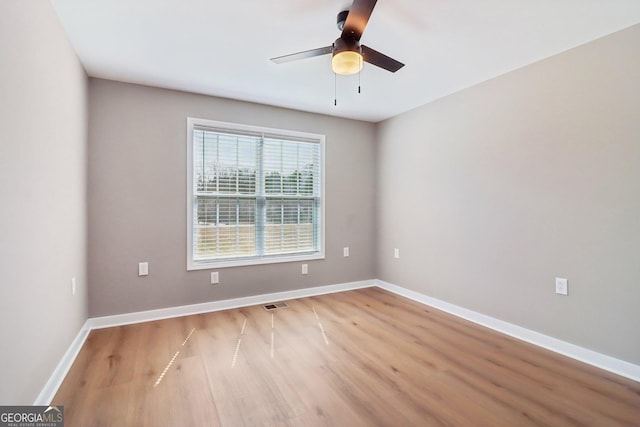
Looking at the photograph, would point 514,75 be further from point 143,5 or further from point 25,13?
point 25,13

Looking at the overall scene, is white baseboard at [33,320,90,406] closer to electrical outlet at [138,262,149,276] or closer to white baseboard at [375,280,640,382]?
electrical outlet at [138,262,149,276]

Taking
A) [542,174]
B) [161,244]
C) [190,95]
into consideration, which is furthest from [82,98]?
[542,174]

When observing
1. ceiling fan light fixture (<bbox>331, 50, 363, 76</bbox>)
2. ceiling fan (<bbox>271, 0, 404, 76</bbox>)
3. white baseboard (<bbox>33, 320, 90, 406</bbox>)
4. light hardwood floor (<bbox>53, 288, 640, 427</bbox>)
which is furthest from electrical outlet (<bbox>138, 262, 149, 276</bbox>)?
ceiling fan light fixture (<bbox>331, 50, 363, 76</bbox>)

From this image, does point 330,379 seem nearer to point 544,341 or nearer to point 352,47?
point 544,341

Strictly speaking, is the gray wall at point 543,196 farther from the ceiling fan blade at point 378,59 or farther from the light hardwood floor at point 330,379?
the ceiling fan blade at point 378,59

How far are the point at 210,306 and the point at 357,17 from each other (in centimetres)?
312

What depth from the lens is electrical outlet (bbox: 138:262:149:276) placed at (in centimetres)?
303

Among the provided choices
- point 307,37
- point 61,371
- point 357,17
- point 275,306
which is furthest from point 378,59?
point 61,371

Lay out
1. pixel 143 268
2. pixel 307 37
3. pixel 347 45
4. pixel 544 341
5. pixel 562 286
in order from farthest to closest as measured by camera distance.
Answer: pixel 143 268, pixel 544 341, pixel 562 286, pixel 307 37, pixel 347 45

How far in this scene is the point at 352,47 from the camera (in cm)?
186

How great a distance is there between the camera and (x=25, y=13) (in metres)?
1.51

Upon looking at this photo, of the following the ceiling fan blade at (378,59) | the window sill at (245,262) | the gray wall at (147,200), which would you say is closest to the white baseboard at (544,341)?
the window sill at (245,262)

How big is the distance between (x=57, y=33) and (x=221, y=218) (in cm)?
207

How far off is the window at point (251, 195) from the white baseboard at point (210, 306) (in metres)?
0.44
